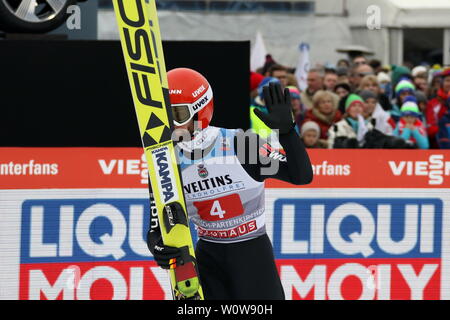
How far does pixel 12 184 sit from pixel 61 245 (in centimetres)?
53

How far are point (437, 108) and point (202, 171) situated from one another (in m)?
5.52

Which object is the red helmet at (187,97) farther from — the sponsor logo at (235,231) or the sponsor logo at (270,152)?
the sponsor logo at (235,231)

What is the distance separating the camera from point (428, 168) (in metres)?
7.04

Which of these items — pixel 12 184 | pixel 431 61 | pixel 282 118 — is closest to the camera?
pixel 282 118

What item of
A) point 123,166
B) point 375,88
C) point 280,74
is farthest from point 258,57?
point 123,166

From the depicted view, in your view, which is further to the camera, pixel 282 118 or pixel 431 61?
pixel 431 61

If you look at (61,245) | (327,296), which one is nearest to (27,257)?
(61,245)

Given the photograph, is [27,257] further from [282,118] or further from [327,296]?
[282,118]

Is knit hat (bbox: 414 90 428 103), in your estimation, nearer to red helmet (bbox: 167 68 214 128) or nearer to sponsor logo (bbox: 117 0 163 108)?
red helmet (bbox: 167 68 214 128)

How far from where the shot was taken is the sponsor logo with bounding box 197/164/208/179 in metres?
4.71

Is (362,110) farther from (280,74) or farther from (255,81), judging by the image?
(255,81)

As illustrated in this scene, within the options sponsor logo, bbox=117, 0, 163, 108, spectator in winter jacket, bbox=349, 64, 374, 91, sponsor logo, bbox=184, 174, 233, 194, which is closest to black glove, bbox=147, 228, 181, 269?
sponsor logo, bbox=184, 174, 233, 194

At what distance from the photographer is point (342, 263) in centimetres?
692

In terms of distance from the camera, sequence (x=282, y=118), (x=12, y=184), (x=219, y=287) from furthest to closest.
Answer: (x=12, y=184), (x=219, y=287), (x=282, y=118)
